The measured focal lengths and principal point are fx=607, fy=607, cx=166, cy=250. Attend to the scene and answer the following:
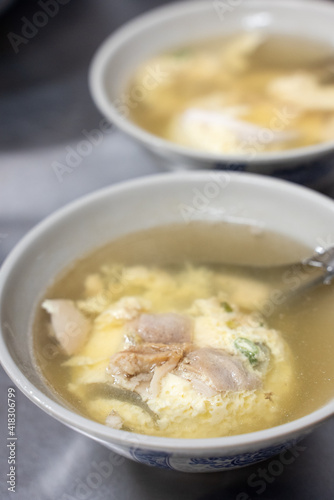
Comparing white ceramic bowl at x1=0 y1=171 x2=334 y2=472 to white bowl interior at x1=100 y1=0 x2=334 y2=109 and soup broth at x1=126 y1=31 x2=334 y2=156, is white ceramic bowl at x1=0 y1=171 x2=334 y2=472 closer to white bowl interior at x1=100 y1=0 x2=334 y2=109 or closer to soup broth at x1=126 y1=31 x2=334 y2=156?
soup broth at x1=126 y1=31 x2=334 y2=156

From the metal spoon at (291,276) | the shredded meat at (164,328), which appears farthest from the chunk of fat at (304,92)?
the shredded meat at (164,328)

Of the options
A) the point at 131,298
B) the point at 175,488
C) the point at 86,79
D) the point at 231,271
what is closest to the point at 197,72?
the point at 86,79

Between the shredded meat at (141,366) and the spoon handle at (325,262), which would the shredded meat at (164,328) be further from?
the spoon handle at (325,262)

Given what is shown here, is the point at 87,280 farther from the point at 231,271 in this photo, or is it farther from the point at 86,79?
the point at 86,79

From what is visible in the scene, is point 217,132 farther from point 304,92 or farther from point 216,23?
point 216,23

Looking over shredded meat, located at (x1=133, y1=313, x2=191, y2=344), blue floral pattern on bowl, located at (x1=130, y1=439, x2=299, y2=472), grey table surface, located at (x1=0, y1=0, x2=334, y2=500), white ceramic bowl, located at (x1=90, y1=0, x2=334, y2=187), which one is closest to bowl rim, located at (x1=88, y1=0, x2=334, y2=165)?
white ceramic bowl, located at (x1=90, y1=0, x2=334, y2=187)
